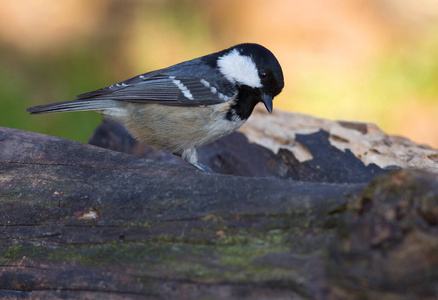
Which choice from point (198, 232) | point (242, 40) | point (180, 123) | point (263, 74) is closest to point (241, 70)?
Answer: point (263, 74)

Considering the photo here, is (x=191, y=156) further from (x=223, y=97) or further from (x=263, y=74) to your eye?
(x=263, y=74)

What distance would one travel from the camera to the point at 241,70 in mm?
3125

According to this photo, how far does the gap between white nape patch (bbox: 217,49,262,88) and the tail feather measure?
69 centimetres

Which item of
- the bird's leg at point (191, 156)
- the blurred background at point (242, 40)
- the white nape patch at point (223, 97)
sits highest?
the blurred background at point (242, 40)

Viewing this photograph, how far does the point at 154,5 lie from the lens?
6.27 metres

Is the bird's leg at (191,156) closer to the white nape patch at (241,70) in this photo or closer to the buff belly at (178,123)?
the buff belly at (178,123)

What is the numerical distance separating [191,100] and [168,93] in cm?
15

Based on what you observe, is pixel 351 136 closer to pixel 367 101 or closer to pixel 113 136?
pixel 113 136

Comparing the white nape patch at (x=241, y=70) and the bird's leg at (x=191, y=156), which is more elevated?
the white nape patch at (x=241, y=70)

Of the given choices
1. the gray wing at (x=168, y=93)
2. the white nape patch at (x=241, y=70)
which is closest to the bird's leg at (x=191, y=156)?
the gray wing at (x=168, y=93)

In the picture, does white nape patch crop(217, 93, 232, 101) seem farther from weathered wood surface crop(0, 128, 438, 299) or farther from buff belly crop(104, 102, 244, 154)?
weathered wood surface crop(0, 128, 438, 299)

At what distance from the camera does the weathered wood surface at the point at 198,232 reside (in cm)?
147

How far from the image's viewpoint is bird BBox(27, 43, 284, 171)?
118 inches

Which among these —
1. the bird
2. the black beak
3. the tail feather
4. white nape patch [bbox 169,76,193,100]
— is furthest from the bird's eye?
the tail feather
